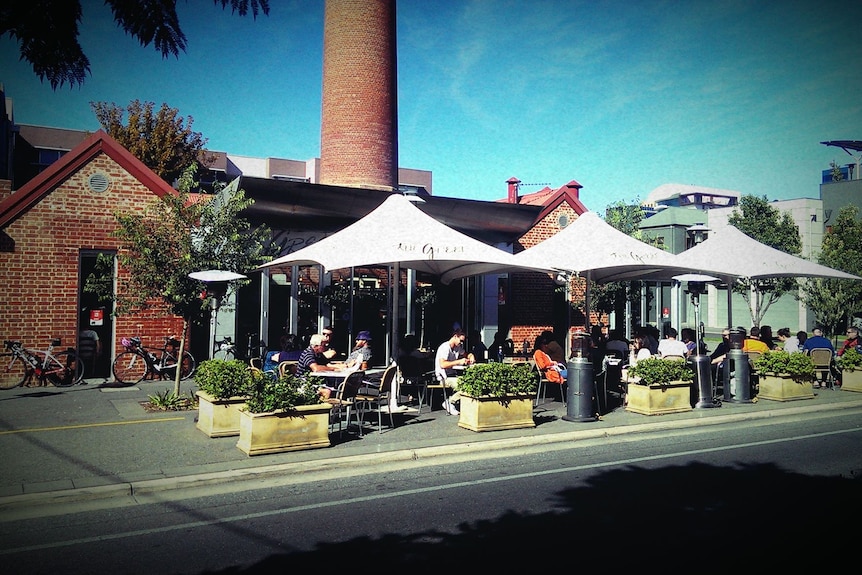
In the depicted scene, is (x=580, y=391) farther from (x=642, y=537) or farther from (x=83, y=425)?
(x=83, y=425)

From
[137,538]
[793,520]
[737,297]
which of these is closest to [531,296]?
[793,520]

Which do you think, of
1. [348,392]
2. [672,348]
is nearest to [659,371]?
[672,348]

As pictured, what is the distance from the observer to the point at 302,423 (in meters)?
8.48

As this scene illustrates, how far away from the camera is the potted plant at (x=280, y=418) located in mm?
8195

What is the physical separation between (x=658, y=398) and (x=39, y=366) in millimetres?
12214

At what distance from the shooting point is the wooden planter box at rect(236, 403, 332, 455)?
8.17m

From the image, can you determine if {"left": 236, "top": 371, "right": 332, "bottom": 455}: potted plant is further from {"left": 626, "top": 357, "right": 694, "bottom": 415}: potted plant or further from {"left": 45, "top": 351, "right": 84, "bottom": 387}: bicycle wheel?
{"left": 45, "top": 351, "right": 84, "bottom": 387}: bicycle wheel

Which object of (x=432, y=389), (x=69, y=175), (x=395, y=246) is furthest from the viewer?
(x=69, y=175)

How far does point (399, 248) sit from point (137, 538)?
608 cm

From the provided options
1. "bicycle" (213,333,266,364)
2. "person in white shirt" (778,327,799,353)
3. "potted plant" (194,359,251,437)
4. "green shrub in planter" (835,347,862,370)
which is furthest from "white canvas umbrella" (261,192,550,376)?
"green shrub in planter" (835,347,862,370)

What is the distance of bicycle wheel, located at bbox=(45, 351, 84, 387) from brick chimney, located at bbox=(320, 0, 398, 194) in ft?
29.4

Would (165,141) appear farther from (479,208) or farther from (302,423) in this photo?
(302,423)

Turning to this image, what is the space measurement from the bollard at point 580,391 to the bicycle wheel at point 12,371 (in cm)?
1103

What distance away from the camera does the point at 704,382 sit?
1239 cm
